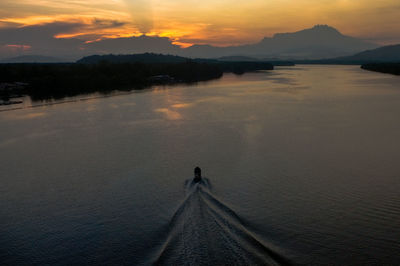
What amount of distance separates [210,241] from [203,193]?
Result: 17.8 ft

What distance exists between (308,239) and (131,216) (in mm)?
9455

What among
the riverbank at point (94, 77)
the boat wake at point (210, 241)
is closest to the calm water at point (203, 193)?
the boat wake at point (210, 241)

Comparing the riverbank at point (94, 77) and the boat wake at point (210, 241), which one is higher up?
the riverbank at point (94, 77)

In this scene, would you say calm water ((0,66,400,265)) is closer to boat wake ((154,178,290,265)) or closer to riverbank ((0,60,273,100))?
boat wake ((154,178,290,265))

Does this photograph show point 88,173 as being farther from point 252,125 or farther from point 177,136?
point 252,125

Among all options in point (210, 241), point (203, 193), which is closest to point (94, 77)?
point (203, 193)

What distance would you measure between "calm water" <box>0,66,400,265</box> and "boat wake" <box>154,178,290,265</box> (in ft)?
0.19

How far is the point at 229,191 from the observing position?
64.5 ft

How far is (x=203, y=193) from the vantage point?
19.4 m

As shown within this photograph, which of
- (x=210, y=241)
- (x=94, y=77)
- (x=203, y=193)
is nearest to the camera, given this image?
(x=210, y=241)

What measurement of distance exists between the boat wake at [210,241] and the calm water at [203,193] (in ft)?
0.19

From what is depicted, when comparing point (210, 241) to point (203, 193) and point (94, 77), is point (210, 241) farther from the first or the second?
point (94, 77)

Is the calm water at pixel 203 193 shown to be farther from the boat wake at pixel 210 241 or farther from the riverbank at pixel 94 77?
the riverbank at pixel 94 77

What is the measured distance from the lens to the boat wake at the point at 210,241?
1285cm
